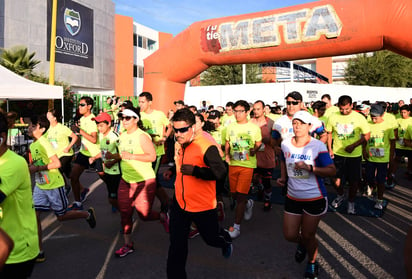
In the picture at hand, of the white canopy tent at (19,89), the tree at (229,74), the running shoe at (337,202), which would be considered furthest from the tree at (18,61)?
the tree at (229,74)

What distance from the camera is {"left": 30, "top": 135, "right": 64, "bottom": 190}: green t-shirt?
4105mm

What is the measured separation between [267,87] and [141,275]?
20767 mm

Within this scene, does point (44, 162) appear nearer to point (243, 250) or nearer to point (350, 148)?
point (243, 250)

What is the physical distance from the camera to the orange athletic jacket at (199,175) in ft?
10.3

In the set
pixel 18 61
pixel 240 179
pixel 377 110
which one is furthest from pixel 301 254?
pixel 18 61

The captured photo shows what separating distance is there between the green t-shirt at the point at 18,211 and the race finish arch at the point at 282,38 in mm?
7502

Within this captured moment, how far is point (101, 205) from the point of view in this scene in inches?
258

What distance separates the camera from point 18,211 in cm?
231

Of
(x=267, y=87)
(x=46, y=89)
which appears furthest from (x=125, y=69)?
(x=46, y=89)

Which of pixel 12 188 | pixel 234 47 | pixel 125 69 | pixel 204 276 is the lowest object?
pixel 204 276

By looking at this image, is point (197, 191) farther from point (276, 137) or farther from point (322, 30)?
point (322, 30)

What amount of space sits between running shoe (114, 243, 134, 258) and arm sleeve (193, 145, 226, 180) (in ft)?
6.03

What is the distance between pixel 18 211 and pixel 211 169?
1558 mm

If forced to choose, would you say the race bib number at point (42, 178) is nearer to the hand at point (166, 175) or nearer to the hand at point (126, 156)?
the hand at point (126, 156)
